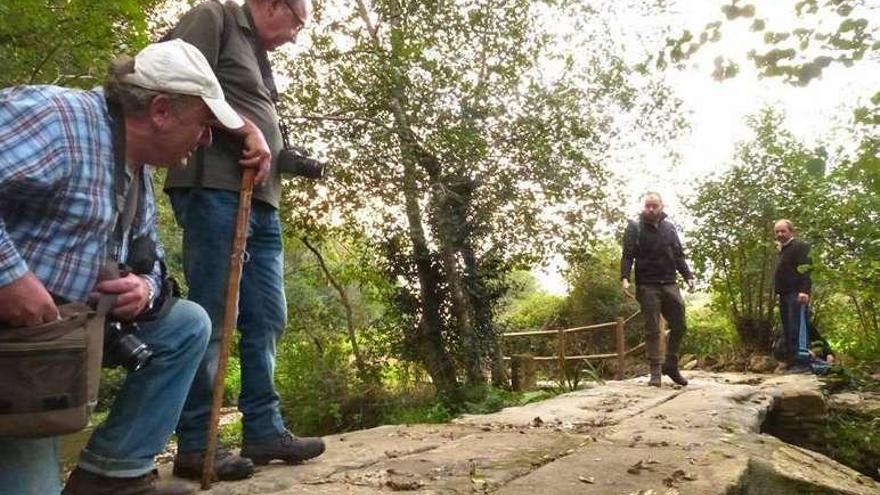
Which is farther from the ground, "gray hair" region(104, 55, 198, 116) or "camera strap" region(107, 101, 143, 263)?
"gray hair" region(104, 55, 198, 116)

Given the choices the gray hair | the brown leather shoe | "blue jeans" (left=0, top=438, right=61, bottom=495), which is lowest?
the brown leather shoe

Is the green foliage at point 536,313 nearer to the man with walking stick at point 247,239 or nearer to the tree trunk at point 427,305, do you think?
the tree trunk at point 427,305

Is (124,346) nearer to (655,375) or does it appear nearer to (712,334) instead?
(655,375)

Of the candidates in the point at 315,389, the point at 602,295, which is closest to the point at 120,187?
the point at 315,389

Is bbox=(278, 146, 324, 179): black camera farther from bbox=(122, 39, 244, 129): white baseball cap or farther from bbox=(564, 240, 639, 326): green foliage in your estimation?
bbox=(564, 240, 639, 326): green foliage

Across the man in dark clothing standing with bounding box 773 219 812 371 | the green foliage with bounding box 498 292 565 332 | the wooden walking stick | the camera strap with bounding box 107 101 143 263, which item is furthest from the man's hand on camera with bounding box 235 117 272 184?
the green foliage with bounding box 498 292 565 332

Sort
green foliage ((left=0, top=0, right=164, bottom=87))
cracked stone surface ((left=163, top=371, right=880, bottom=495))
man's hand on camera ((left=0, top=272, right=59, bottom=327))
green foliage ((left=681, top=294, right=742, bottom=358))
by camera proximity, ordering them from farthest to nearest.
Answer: green foliage ((left=681, top=294, right=742, bottom=358)) < green foliage ((left=0, top=0, right=164, bottom=87)) < cracked stone surface ((left=163, top=371, right=880, bottom=495)) < man's hand on camera ((left=0, top=272, right=59, bottom=327))

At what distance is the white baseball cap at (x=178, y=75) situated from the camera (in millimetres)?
1917

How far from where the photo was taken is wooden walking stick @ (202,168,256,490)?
104 inches

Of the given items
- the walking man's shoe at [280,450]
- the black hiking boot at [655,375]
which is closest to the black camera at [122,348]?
the walking man's shoe at [280,450]

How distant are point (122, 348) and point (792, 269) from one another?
338 inches

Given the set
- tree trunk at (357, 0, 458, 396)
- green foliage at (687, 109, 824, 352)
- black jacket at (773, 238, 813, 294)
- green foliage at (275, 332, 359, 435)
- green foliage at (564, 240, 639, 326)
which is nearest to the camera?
black jacket at (773, 238, 813, 294)

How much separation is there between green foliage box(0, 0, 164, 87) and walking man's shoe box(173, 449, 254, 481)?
5.54m

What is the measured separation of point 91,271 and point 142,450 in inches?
23.2
